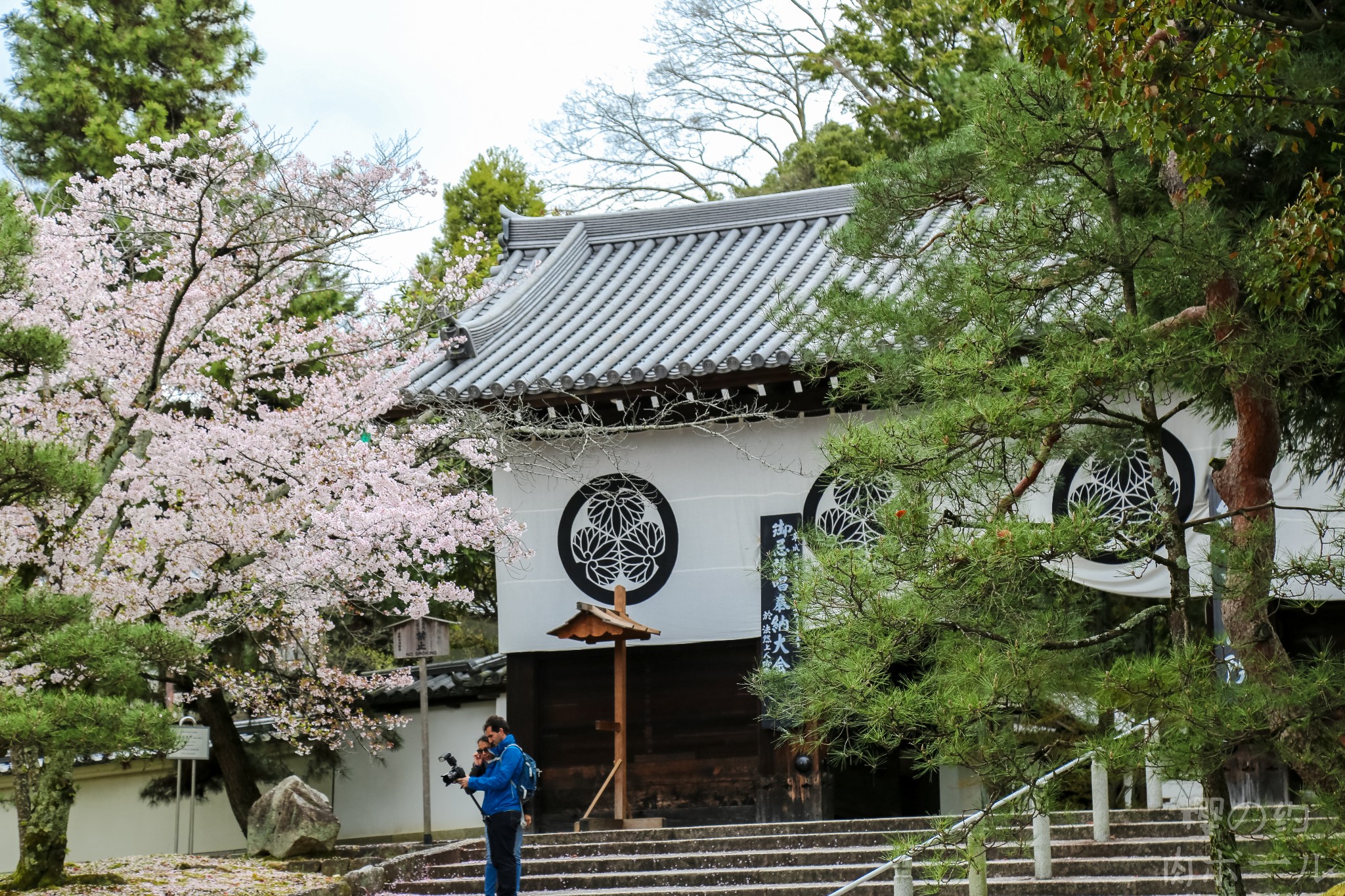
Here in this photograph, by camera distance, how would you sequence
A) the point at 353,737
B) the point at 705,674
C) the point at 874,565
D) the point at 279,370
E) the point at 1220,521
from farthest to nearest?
the point at 279,370, the point at 353,737, the point at 705,674, the point at 1220,521, the point at 874,565

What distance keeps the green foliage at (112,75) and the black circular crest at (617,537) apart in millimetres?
7917

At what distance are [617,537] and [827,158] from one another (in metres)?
10.2

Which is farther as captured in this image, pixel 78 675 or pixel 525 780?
pixel 525 780

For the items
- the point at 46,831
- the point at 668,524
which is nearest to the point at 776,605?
the point at 668,524

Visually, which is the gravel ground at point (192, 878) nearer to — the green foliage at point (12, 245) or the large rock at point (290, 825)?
the large rock at point (290, 825)

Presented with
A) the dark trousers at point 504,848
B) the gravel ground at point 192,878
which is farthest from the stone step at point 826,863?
the dark trousers at point 504,848

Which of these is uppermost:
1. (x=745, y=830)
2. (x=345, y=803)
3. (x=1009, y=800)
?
(x=1009, y=800)

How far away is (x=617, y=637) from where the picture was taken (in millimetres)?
11578

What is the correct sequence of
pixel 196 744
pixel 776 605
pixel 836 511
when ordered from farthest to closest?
pixel 196 744, pixel 836 511, pixel 776 605

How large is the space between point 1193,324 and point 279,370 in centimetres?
1240

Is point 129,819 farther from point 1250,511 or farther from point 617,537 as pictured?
point 1250,511

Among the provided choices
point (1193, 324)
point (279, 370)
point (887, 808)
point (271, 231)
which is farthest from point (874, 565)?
point (279, 370)

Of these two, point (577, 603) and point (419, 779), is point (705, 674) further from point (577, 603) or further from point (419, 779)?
point (419, 779)

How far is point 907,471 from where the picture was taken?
17.2 ft
